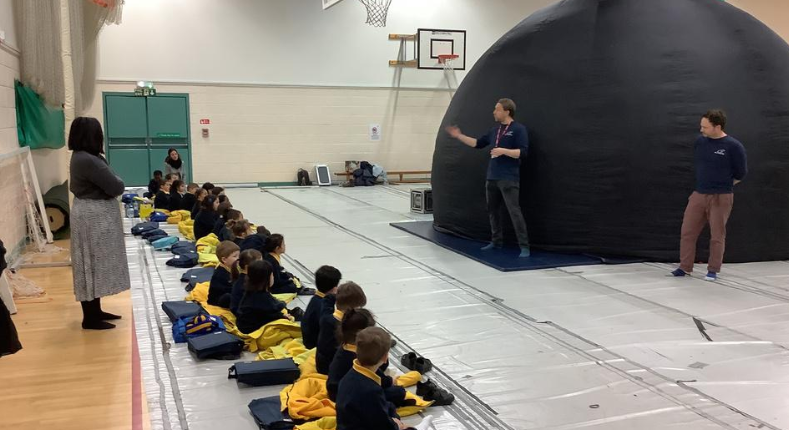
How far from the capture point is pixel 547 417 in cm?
387

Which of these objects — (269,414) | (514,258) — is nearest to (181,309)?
(269,414)

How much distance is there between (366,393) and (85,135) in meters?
3.41

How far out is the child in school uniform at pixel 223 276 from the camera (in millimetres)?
5953

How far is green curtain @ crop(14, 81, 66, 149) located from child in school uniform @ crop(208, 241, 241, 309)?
5.29 metres

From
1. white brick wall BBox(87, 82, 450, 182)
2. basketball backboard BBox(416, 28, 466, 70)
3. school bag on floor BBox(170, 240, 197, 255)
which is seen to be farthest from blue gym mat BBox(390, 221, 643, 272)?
basketball backboard BBox(416, 28, 466, 70)

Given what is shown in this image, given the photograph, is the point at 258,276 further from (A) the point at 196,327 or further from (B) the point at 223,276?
(B) the point at 223,276

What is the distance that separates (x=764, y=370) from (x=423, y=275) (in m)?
3.54

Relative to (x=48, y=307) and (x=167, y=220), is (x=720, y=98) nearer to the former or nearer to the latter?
(x=48, y=307)

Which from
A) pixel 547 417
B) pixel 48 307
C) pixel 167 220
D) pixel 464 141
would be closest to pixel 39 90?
pixel 167 220

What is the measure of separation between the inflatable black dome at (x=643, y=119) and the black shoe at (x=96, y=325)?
496cm

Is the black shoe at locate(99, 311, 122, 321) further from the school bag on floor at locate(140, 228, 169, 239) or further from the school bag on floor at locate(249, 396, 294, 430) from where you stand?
the school bag on floor at locate(140, 228, 169, 239)

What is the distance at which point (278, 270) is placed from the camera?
21.5 feet

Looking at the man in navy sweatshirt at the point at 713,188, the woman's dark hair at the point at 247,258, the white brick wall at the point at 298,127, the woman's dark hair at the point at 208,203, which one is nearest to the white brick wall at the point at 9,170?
the woman's dark hair at the point at 208,203

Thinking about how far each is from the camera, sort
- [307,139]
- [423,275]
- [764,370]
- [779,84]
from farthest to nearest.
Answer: [307,139], [779,84], [423,275], [764,370]
